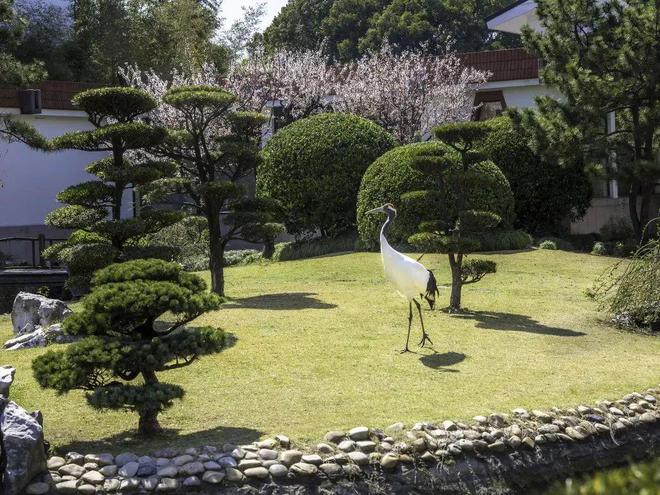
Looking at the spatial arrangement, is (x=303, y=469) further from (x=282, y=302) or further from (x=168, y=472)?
(x=282, y=302)

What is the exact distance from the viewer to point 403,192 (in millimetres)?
16125

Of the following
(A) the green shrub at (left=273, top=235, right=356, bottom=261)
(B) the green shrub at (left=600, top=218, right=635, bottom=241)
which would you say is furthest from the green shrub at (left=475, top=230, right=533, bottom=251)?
(A) the green shrub at (left=273, top=235, right=356, bottom=261)

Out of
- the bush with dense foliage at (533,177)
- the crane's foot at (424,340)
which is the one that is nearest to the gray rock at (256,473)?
the crane's foot at (424,340)

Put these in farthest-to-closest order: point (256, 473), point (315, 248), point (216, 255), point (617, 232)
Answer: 1. point (617, 232)
2. point (315, 248)
3. point (216, 255)
4. point (256, 473)

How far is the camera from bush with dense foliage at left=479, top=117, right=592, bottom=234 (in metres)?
18.7

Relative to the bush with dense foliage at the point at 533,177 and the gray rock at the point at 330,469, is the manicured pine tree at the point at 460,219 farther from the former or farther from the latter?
the bush with dense foliage at the point at 533,177

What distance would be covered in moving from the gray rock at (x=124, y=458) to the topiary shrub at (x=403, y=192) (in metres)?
10.0

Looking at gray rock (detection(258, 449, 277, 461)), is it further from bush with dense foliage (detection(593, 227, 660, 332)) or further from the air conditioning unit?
the air conditioning unit

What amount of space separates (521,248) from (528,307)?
514cm

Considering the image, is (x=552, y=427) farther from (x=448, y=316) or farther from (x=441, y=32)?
(x=441, y=32)

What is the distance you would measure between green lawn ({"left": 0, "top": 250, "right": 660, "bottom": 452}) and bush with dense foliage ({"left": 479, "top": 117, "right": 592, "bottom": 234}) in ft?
18.0

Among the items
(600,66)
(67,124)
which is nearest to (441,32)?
(67,124)

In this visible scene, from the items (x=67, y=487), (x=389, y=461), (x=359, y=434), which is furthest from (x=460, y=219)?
(x=67, y=487)

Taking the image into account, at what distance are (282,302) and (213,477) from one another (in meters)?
6.23
